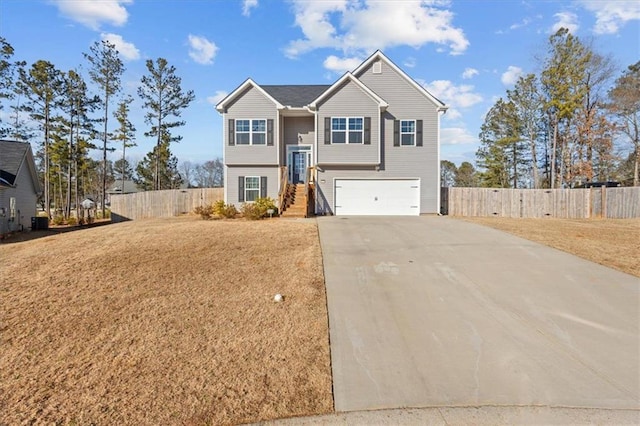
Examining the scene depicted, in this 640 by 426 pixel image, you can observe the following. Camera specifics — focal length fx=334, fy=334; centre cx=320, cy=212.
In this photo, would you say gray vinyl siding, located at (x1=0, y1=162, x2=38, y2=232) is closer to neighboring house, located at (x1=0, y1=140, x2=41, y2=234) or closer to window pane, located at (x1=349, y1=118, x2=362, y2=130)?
neighboring house, located at (x1=0, y1=140, x2=41, y2=234)

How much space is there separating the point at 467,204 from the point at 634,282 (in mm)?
12852

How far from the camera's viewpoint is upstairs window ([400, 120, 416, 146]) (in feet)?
58.2

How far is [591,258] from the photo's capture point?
8.37 m

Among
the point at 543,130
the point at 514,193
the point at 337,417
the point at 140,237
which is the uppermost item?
the point at 543,130

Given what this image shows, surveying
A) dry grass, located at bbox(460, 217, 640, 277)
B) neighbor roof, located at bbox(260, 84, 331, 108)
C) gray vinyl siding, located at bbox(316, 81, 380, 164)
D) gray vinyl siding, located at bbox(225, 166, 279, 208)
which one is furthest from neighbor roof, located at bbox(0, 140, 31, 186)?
dry grass, located at bbox(460, 217, 640, 277)

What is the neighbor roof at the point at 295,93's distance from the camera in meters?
18.5

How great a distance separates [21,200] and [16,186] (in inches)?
46.3

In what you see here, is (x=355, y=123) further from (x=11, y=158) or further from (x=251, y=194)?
(x=11, y=158)

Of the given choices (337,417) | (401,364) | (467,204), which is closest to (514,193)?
(467,204)

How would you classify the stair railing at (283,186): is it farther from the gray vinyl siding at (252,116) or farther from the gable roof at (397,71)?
the gable roof at (397,71)

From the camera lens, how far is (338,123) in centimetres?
1725

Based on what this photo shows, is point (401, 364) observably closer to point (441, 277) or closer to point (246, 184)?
point (441, 277)

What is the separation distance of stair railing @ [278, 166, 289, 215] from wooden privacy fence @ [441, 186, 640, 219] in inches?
355

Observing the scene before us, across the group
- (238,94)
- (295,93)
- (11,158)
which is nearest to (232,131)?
(238,94)
